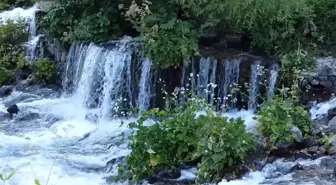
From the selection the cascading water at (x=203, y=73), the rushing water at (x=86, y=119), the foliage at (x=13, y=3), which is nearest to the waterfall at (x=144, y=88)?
the rushing water at (x=86, y=119)

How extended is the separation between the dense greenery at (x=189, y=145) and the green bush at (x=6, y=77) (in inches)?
231

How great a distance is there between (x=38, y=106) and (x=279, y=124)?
5.38 metres

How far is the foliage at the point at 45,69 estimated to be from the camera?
11570 millimetres

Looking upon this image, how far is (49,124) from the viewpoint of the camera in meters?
9.66

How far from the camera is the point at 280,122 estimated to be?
670 cm

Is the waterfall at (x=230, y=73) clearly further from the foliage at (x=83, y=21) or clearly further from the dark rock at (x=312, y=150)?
the foliage at (x=83, y=21)

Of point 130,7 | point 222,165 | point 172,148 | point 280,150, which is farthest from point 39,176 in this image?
point 130,7

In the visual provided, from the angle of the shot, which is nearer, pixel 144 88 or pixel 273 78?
pixel 273 78

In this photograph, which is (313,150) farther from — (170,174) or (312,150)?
(170,174)

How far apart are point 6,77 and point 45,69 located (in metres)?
0.96

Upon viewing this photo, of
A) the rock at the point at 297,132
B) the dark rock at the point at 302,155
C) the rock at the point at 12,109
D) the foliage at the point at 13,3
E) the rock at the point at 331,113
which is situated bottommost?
the rock at the point at 12,109

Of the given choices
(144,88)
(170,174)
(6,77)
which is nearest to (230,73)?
(144,88)

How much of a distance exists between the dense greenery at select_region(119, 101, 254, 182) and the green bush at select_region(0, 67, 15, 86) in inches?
231

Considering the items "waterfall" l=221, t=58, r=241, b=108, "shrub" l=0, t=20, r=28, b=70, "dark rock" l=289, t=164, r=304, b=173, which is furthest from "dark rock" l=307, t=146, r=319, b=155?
"shrub" l=0, t=20, r=28, b=70
